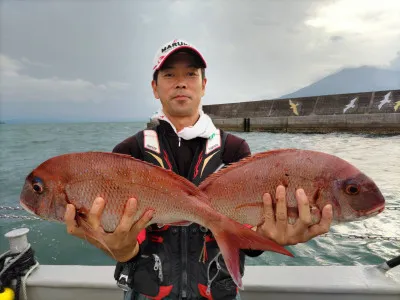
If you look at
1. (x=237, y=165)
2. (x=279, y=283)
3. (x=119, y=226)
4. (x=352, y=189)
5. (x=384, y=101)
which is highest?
(x=384, y=101)

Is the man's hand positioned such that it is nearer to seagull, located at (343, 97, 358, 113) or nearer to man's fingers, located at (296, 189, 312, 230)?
man's fingers, located at (296, 189, 312, 230)

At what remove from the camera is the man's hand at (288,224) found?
1.73m

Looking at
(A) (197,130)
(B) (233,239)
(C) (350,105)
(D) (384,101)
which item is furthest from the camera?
(C) (350,105)

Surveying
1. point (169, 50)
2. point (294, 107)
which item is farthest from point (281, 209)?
point (294, 107)

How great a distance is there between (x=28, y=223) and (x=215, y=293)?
7.51m

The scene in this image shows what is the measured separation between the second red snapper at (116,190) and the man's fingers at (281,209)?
0.36 metres

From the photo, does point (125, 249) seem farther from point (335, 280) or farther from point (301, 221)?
point (335, 280)

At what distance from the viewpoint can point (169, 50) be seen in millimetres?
2197

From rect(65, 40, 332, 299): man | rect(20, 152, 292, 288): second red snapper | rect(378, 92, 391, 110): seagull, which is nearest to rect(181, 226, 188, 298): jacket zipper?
rect(65, 40, 332, 299): man

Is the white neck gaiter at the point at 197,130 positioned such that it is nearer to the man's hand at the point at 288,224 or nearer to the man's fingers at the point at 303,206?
the man's hand at the point at 288,224

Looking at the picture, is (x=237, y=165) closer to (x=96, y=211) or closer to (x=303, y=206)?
(x=303, y=206)

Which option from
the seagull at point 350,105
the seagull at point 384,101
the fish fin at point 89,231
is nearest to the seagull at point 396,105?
the seagull at point 384,101

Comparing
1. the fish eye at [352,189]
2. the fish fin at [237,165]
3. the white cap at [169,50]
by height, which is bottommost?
the fish eye at [352,189]

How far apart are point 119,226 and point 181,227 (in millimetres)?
459
